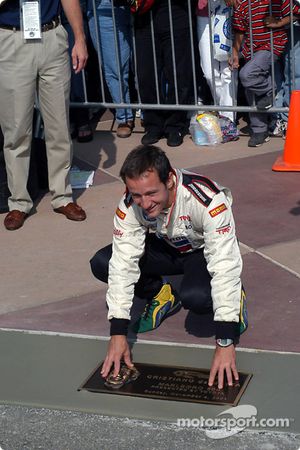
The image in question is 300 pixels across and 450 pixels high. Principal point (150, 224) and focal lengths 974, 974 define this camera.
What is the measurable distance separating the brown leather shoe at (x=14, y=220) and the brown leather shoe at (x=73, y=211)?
286 millimetres

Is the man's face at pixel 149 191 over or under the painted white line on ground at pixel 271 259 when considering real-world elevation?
over

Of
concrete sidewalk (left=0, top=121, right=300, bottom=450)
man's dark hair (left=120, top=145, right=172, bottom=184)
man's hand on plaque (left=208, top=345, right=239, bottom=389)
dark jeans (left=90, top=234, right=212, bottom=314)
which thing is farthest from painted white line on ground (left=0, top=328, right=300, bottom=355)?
man's dark hair (left=120, top=145, right=172, bottom=184)

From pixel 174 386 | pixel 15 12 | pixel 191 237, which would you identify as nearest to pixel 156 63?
pixel 15 12

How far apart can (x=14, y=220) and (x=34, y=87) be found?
91 cm

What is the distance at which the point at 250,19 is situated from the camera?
313 inches

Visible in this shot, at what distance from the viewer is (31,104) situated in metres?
6.50

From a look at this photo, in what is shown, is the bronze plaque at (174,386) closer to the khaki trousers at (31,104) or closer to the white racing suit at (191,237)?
the white racing suit at (191,237)

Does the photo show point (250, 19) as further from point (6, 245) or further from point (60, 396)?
point (60, 396)

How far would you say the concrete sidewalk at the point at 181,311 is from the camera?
191 inches

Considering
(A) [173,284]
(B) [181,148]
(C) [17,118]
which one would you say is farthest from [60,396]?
(B) [181,148]

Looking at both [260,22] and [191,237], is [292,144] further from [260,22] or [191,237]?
[191,237]

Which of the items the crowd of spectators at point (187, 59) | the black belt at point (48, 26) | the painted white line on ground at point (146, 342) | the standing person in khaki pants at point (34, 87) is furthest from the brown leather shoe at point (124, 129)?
the painted white line on ground at point (146, 342)

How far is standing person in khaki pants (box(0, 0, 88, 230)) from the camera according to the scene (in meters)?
6.36

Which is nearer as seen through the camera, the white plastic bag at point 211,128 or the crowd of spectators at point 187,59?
the crowd of spectators at point 187,59
